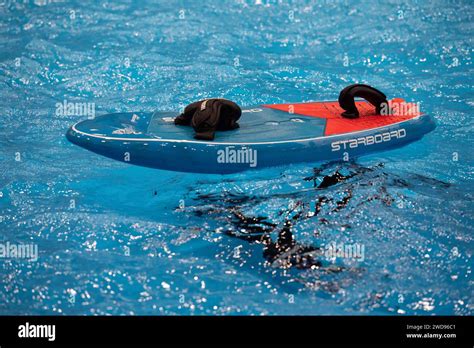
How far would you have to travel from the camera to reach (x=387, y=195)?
5.04m

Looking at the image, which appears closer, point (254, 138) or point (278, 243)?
point (278, 243)

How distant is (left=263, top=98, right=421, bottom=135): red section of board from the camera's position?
215 inches

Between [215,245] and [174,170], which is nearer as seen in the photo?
[215,245]

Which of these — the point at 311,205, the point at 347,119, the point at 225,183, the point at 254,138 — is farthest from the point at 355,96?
the point at 225,183

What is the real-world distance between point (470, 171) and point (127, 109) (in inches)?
143

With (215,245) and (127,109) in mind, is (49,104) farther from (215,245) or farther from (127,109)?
(215,245)

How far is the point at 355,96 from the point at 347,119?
0.72 feet

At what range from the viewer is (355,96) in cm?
561

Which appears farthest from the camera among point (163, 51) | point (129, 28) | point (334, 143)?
point (129, 28)

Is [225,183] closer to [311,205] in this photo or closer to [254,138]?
[254,138]
